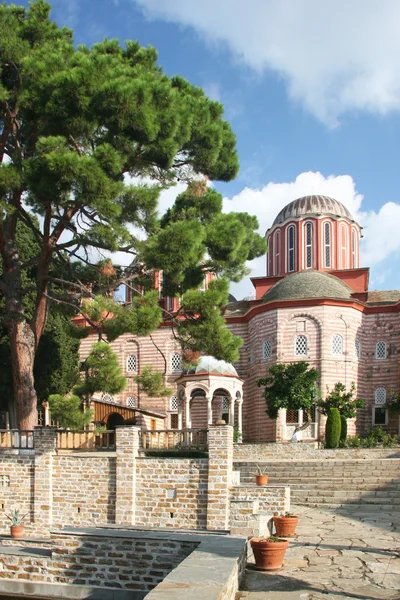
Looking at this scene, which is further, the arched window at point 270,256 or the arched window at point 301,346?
the arched window at point 270,256

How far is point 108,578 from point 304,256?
26209 mm

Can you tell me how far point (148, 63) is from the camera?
18.3 meters

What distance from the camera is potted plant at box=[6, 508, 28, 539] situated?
527 inches

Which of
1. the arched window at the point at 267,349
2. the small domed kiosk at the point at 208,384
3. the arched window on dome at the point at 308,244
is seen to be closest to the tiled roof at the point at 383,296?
the arched window on dome at the point at 308,244

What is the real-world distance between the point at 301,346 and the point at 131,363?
846 centimetres

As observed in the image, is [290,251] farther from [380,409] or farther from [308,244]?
[380,409]

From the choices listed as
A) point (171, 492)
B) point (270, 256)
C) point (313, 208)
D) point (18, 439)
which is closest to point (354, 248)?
point (313, 208)

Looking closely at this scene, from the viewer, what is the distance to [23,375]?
1677 centimetres

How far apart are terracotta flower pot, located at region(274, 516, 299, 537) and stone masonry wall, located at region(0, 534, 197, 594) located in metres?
3.80

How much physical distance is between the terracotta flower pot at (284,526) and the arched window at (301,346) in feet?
55.5

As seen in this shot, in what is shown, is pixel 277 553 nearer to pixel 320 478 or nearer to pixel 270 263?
pixel 320 478

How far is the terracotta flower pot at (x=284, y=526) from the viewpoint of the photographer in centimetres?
1145

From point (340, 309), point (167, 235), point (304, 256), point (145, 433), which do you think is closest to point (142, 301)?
point (167, 235)

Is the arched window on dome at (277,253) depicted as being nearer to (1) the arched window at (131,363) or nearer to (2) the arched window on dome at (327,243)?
(2) the arched window on dome at (327,243)
